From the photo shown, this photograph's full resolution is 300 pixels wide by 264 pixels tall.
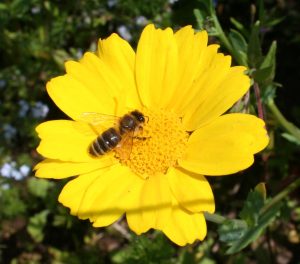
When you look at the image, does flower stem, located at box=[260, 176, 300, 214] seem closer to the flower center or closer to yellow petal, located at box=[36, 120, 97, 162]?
the flower center

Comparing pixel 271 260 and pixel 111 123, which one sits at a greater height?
pixel 111 123

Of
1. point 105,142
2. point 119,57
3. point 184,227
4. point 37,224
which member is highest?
point 119,57

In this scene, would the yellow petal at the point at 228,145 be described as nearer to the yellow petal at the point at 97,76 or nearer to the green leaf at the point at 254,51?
the yellow petal at the point at 97,76

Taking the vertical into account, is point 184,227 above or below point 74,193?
below

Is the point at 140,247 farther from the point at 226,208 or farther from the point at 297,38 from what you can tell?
the point at 297,38

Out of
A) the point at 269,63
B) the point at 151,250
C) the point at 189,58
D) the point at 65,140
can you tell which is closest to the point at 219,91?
the point at 189,58

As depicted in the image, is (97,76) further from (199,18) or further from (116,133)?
(199,18)

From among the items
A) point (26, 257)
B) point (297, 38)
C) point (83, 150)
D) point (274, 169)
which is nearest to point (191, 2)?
point (297, 38)

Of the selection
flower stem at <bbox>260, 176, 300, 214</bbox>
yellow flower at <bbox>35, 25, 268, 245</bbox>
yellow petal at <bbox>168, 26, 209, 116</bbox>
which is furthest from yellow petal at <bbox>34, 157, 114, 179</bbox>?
flower stem at <bbox>260, 176, 300, 214</bbox>
